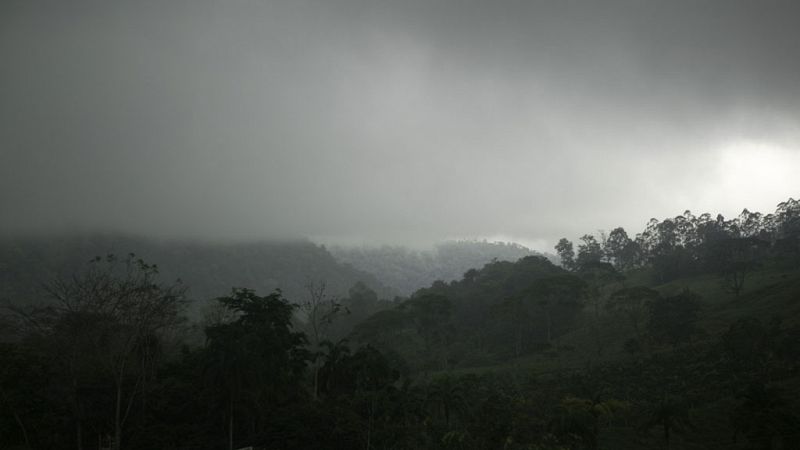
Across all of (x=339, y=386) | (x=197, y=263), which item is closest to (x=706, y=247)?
(x=339, y=386)

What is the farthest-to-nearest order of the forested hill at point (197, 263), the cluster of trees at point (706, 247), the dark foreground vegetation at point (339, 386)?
the forested hill at point (197, 263)
the cluster of trees at point (706, 247)
the dark foreground vegetation at point (339, 386)

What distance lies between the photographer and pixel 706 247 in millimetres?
84625

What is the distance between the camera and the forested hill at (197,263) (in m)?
121

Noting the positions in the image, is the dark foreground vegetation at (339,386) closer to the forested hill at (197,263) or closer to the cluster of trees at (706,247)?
the cluster of trees at (706,247)

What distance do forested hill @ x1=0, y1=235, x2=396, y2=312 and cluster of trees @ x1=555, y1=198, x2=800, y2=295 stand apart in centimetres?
7775

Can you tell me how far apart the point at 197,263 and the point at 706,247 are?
137109mm

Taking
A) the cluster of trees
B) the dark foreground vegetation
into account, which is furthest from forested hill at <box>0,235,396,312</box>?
the dark foreground vegetation

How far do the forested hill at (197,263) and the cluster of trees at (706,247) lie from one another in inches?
3061

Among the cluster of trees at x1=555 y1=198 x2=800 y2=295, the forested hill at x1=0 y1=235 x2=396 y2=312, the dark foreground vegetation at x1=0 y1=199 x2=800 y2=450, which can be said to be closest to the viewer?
the dark foreground vegetation at x1=0 y1=199 x2=800 y2=450

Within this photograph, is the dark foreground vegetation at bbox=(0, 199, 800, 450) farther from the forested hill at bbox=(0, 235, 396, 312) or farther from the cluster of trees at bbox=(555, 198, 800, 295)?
the forested hill at bbox=(0, 235, 396, 312)

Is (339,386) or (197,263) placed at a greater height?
(197,263)

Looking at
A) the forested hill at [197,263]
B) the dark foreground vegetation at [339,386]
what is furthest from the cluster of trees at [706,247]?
the forested hill at [197,263]

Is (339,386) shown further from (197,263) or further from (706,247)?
(197,263)

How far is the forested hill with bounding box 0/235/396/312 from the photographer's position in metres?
121
